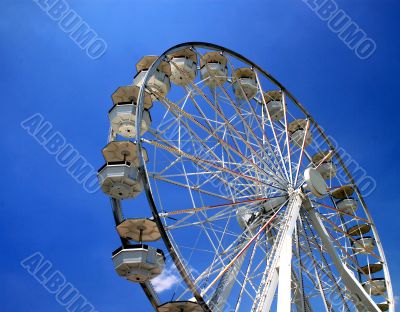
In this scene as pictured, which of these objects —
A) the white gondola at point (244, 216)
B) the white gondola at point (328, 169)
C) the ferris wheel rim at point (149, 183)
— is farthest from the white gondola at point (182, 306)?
the white gondola at point (328, 169)

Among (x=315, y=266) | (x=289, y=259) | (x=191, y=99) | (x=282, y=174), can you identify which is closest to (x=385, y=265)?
(x=315, y=266)

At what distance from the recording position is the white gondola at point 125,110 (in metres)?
12.3

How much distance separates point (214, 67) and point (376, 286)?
10.8m

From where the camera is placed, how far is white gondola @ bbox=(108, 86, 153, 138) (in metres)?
12.3

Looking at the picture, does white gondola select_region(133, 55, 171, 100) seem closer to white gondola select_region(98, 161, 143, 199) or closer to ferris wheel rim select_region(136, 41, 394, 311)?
ferris wheel rim select_region(136, 41, 394, 311)

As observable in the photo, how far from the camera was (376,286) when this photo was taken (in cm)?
1689

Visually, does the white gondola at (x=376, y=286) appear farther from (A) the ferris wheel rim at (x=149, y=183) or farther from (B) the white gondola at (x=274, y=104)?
(B) the white gondola at (x=274, y=104)

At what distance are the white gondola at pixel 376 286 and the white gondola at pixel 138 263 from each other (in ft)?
33.3

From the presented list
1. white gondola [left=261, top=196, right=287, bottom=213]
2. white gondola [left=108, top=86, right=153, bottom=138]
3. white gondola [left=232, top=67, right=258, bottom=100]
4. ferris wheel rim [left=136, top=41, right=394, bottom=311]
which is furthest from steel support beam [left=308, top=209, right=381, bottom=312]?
white gondola [left=232, top=67, right=258, bottom=100]

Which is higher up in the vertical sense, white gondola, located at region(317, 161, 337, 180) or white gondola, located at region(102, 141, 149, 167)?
white gondola, located at region(102, 141, 149, 167)

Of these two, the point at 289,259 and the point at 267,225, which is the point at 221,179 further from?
the point at 289,259

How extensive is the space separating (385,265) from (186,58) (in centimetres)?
1157

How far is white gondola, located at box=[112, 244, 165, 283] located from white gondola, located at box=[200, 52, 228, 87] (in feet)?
23.8

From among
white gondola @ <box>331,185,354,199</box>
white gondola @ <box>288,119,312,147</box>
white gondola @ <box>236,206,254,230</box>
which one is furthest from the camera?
white gondola @ <box>331,185,354,199</box>
